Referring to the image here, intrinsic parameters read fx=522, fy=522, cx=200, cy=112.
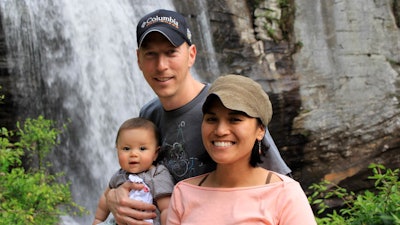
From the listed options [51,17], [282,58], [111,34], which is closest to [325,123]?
[282,58]

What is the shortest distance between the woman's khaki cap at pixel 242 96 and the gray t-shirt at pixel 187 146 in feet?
0.92

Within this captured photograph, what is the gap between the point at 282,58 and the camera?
10672 mm

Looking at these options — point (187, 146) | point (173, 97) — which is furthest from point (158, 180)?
point (173, 97)

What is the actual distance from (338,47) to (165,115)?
30.1 ft

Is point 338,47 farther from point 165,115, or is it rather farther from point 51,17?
point 165,115

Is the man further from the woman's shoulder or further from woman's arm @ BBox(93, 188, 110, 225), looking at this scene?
woman's arm @ BBox(93, 188, 110, 225)

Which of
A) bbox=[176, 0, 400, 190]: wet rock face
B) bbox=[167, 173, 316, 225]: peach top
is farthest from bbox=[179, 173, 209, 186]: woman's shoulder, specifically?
bbox=[176, 0, 400, 190]: wet rock face

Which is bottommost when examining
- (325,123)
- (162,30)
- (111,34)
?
(325,123)

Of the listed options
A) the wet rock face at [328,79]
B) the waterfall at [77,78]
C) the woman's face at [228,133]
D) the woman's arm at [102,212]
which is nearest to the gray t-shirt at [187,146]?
the woman's face at [228,133]

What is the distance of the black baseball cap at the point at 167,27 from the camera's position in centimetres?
229

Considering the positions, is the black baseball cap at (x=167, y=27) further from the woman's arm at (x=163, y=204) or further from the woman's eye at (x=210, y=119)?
the woman's arm at (x=163, y=204)

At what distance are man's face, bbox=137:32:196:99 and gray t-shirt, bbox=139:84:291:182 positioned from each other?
10 centimetres

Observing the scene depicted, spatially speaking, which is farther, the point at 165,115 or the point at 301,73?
the point at 301,73

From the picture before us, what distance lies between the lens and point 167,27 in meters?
2.30
